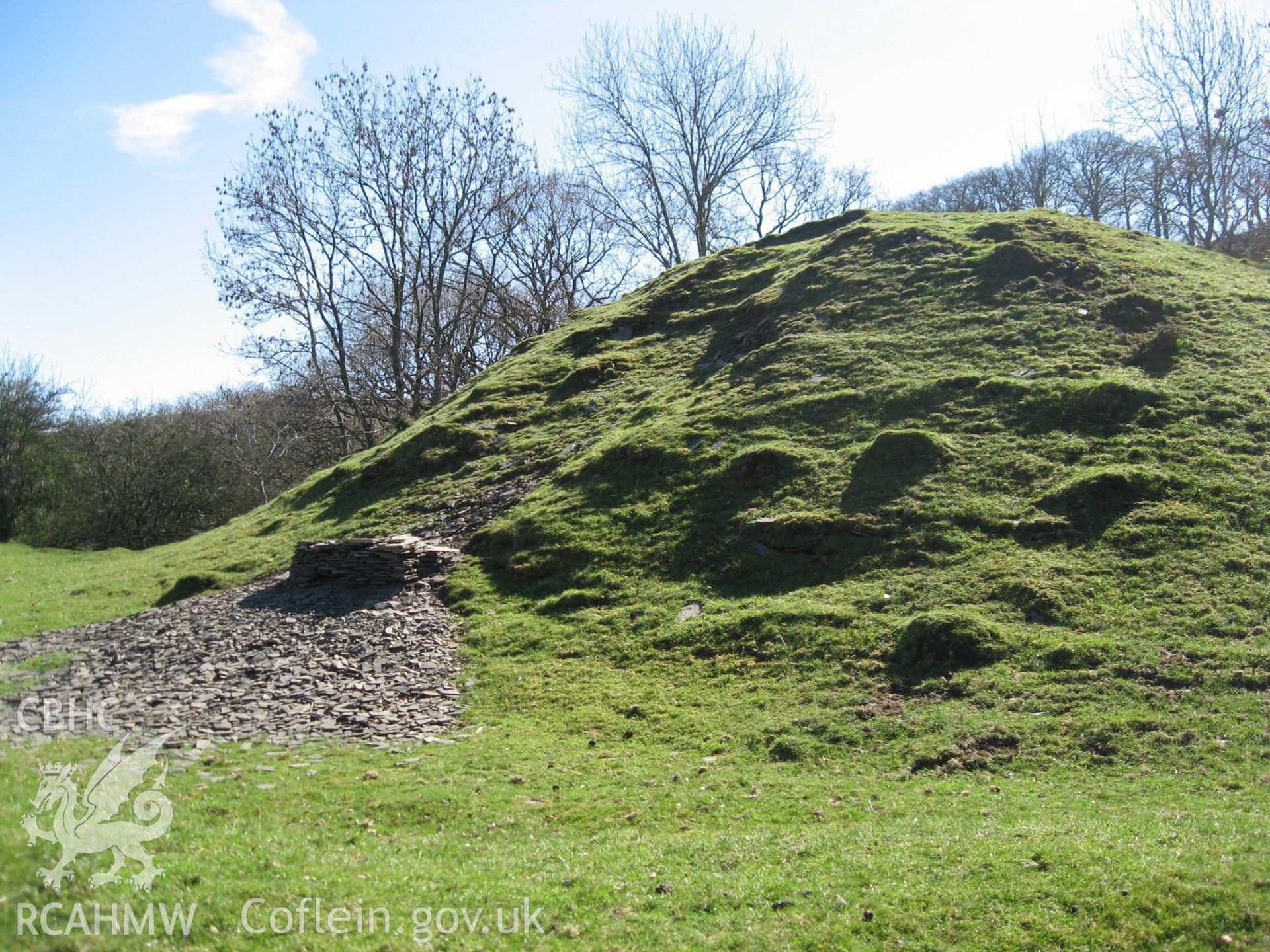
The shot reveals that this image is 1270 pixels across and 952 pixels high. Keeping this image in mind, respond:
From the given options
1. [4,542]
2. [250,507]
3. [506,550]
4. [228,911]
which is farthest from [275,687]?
[4,542]

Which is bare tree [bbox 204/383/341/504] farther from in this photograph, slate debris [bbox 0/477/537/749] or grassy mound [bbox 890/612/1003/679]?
grassy mound [bbox 890/612/1003/679]

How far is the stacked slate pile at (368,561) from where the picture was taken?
14.6 m

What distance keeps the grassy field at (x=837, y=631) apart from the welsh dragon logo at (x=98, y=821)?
0.16 meters

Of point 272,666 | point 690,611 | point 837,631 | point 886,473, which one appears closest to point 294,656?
point 272,666

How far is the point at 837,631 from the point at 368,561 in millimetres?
8344

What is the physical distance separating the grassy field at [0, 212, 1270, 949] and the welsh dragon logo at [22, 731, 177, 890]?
16 centimetres

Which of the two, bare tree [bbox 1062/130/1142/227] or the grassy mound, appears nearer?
the grassy mound

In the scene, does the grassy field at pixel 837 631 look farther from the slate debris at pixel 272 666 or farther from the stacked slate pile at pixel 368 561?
the stacked slate pile at pixel 368 561

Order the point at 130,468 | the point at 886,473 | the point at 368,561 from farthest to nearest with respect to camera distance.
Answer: the point at 130,468, the point at 368,561, the point at 886,473

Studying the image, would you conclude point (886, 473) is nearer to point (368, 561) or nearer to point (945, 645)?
point (945, 645)

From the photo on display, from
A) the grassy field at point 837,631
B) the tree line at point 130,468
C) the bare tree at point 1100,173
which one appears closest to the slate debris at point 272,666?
the grassy field at point 837,631

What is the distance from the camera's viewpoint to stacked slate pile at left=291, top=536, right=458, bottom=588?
14633 millimetres

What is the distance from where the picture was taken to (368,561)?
14773mm

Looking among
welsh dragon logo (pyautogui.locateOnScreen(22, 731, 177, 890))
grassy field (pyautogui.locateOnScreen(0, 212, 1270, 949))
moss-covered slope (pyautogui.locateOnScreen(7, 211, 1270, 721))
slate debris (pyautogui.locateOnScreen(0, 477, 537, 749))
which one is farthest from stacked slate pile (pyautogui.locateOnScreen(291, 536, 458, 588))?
welsh dragon logo (pyautogui.locateOnScreen(22, 731, 177, 890))
